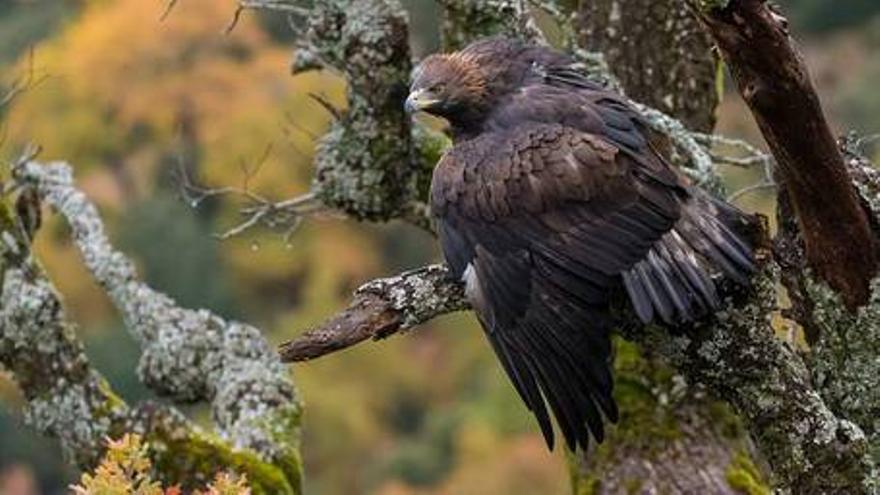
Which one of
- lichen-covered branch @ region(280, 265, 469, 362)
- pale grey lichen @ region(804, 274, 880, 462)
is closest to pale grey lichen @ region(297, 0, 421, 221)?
lichen-covered branch @ region(280, 265, 469, 362)

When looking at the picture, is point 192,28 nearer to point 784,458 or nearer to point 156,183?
point 156,183

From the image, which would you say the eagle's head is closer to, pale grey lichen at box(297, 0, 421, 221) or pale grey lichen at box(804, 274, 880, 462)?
pale grey lichen at box(297, 0, 421, 221)

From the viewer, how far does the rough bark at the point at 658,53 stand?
8.70 metres

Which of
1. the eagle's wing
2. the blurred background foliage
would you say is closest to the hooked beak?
the eagle's wing

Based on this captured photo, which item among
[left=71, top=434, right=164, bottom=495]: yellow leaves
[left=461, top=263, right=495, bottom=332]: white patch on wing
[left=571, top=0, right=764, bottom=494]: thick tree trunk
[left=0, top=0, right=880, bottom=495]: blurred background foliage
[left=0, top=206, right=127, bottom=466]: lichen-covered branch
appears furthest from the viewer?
Result: [left=0, top=0, right=880, bottom=495]: blurred background foliage

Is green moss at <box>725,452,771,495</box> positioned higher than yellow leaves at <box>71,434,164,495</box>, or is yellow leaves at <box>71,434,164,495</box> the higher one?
green moss at <box>725,452,771,495</box>

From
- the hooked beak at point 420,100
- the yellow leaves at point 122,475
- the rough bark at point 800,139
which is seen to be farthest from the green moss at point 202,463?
the rough bark at point 800,139

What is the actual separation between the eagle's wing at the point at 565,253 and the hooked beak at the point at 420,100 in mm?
717

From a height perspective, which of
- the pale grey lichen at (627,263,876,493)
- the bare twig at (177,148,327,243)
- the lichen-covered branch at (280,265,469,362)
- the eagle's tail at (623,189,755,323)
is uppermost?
the bare twig at (177,148,327,243)

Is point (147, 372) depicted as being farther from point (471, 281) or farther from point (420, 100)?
point (471, 281)

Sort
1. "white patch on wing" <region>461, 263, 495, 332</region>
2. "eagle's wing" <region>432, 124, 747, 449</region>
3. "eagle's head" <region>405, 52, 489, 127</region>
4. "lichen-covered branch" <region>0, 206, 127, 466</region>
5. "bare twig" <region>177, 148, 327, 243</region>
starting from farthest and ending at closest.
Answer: "bare twig" <region>177, 148, 327, 243</region>, "lichen-covered branch" <region>0, 206, 127, 466</region>, "eagle's head" <region>405, 52, 489, 127</region>, "white patch on wing" <region>461, 263, 495, 332</region>, "eagle's wing" <region>432, 124, 747, 449</region>

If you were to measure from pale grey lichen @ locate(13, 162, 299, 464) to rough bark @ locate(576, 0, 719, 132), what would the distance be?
2022mm

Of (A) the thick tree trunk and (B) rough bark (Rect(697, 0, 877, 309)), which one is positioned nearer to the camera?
(B) rough bark (Rect(697, 0, 877, 309))

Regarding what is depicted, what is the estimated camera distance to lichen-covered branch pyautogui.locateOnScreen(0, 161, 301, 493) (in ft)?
26.3
